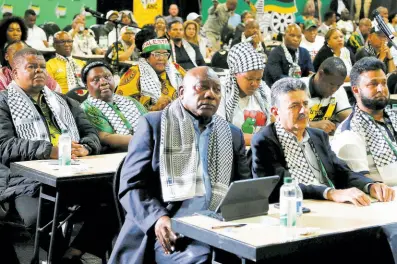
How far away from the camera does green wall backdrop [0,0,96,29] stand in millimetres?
12891

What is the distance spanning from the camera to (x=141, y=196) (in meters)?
3.20

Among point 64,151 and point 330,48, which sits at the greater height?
point 330,48

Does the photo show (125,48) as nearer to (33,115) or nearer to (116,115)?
Result: (116,115)

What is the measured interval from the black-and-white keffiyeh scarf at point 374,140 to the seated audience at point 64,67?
4401 millimetres

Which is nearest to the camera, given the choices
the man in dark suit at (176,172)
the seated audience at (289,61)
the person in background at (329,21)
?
the man in dark suit at (176,172)

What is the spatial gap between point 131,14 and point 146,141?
1019cm

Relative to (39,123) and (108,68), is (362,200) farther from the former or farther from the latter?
(108,68)

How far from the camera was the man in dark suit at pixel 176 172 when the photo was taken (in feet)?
10.3

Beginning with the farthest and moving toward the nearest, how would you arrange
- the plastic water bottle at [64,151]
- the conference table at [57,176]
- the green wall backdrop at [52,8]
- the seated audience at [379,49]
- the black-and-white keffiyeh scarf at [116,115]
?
the green wall backdrop at [52,8] < the seated audience at [379,49] < the black-and-white keffiyeh scarf at [116,115] < the plastic water bottle at [64,151] < the conference table at [57,176]

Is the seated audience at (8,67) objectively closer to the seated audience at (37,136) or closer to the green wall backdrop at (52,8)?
the seated audience at (37,136)

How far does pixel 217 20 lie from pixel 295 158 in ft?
33.0

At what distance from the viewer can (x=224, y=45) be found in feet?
42.5

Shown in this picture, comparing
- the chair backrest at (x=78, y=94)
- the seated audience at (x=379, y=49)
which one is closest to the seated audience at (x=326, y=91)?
the chair backrest at (x=78, y=94)

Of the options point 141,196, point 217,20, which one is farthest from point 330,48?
point 141,196
